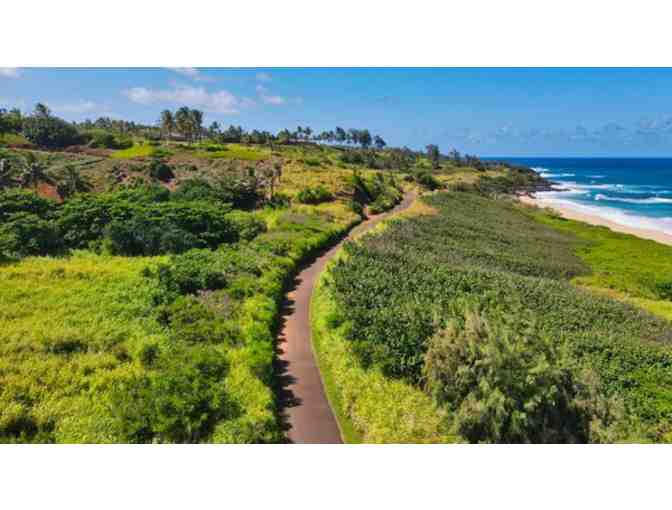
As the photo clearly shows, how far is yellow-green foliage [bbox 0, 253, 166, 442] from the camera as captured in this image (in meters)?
15.6

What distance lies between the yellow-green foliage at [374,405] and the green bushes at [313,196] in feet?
150

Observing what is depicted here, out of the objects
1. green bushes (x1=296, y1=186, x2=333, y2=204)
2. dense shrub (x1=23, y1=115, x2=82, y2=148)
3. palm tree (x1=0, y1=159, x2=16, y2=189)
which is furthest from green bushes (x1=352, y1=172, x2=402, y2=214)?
dense shrub (x1=23, y1=115, x2=82, y2=148)

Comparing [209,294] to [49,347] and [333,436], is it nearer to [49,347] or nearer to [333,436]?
[49,347]

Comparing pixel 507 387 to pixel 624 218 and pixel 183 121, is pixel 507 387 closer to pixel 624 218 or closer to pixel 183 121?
pixel 624 218

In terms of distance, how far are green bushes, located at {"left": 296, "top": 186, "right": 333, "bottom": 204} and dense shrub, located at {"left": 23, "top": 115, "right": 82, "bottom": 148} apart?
64.8 m

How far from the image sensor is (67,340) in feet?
67.4

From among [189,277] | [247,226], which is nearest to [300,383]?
[189,277]

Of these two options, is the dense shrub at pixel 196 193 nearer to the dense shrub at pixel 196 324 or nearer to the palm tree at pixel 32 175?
the palm tree at pixel 32 175

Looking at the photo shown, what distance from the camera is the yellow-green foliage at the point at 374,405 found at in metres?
15.7

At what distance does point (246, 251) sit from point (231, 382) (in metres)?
18.7

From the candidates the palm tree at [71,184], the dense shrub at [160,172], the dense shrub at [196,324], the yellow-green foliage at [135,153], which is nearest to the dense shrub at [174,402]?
the dense shrub at [196,324]

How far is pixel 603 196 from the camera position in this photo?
12531cm

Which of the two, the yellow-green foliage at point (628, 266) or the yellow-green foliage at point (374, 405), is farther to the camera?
the yellow-green foliage at point (628, 266)

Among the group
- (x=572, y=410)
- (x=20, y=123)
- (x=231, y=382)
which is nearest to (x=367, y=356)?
(x=231, y=382)
